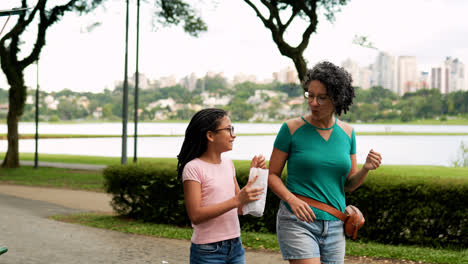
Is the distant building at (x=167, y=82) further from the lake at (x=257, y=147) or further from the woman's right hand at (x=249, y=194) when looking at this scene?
the woman's right hand at (x=249, y=194)

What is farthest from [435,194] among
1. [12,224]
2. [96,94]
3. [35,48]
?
[96,94]

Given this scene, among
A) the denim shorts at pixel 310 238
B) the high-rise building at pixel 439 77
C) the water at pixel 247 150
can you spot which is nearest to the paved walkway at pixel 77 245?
the denim shorts at pixel 310 238

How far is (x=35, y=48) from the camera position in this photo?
1072 inches

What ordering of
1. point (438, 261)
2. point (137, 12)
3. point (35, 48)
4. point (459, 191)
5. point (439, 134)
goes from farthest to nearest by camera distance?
point (439, 134)
point (35, 48)
point (137, 12)
point (459, 191)
point (438, 261)

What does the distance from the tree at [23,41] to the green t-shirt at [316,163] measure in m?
25.9

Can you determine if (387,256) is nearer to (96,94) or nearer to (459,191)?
(459,191)

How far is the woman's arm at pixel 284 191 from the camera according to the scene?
118 inches

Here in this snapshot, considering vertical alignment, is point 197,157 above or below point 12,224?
above

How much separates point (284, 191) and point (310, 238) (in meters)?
0.28

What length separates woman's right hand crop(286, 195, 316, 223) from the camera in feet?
9.77

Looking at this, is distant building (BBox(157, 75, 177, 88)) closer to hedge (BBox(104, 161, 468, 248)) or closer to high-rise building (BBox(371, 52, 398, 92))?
high-rise building (BBox(371, 52, 398, 92))

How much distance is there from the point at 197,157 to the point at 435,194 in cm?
570

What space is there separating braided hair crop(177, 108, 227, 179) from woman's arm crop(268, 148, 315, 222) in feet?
1.30

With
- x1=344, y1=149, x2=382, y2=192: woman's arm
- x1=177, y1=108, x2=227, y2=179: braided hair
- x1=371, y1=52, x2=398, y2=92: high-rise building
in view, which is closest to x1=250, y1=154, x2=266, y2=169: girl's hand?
x1=177, y1=108, x2=227, y2=179: braided hair
